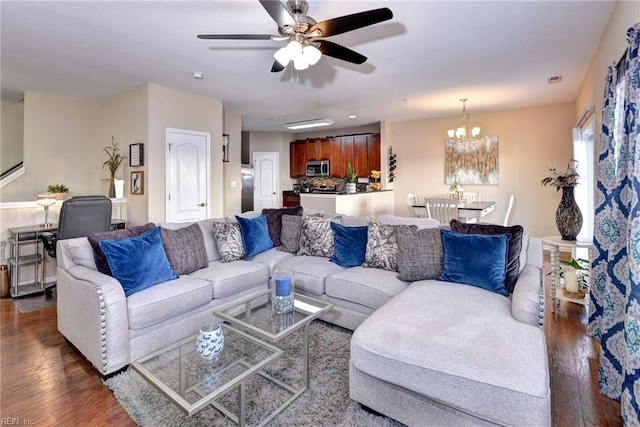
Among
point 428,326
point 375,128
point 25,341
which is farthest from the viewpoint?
point 375,128

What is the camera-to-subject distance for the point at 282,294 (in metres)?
2.16

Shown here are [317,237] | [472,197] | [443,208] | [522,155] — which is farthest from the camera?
[472,197]

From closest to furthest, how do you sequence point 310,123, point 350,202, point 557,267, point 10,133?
point 557,267 → point 10,133 → point 350,202 → point 310,123

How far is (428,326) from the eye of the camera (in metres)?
1.71

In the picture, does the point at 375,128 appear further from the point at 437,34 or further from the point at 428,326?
the point at 428,326

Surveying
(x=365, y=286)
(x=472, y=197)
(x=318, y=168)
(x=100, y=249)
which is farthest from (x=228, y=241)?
(x=318, y=168)

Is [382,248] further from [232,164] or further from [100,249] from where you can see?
[232,164]

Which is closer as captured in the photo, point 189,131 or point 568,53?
point 568,53

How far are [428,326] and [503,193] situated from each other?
5.45 meters

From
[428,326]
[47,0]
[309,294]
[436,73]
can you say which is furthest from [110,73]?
[428,326]

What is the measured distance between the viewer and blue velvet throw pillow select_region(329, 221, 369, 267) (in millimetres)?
3006

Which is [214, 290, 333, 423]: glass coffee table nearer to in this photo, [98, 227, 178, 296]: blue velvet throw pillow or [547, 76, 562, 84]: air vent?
[98, 227, 178, 296]: blue velvet throw pillow

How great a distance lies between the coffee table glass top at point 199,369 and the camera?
1386mm

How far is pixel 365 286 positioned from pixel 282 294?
73 centimetres
